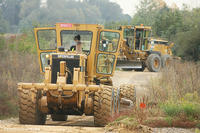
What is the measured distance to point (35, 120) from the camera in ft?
33.7

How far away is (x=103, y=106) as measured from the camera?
1005 centimetres

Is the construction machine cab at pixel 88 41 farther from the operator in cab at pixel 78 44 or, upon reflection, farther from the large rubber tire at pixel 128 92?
the large rubber tire at pixel 128 92

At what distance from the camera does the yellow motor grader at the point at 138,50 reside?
29.4m

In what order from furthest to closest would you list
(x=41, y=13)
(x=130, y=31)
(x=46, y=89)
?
(x=41, y=13), (x=130, y=31), (x=46, y=89)

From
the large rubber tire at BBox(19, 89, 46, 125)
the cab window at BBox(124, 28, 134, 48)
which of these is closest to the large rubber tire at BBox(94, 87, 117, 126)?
the large rubber tire at BBox(19, 89, 46, 125)

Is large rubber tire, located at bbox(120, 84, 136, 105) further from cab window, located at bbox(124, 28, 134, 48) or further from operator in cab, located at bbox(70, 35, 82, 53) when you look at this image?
cab window, located at bbox(124, 28, 134, 48)

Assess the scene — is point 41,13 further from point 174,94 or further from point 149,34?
point 174,94

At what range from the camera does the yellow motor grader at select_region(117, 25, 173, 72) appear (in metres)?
29.4

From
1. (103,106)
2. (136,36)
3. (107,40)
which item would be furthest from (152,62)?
(103,106)

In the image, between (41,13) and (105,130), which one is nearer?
(105,130)

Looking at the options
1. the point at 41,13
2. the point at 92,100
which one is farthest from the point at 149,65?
the point at 41,13

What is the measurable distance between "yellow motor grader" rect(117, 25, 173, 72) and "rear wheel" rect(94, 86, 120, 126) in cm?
1860

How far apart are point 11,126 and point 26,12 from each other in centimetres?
8645

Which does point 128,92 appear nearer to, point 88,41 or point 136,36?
point 88,41
